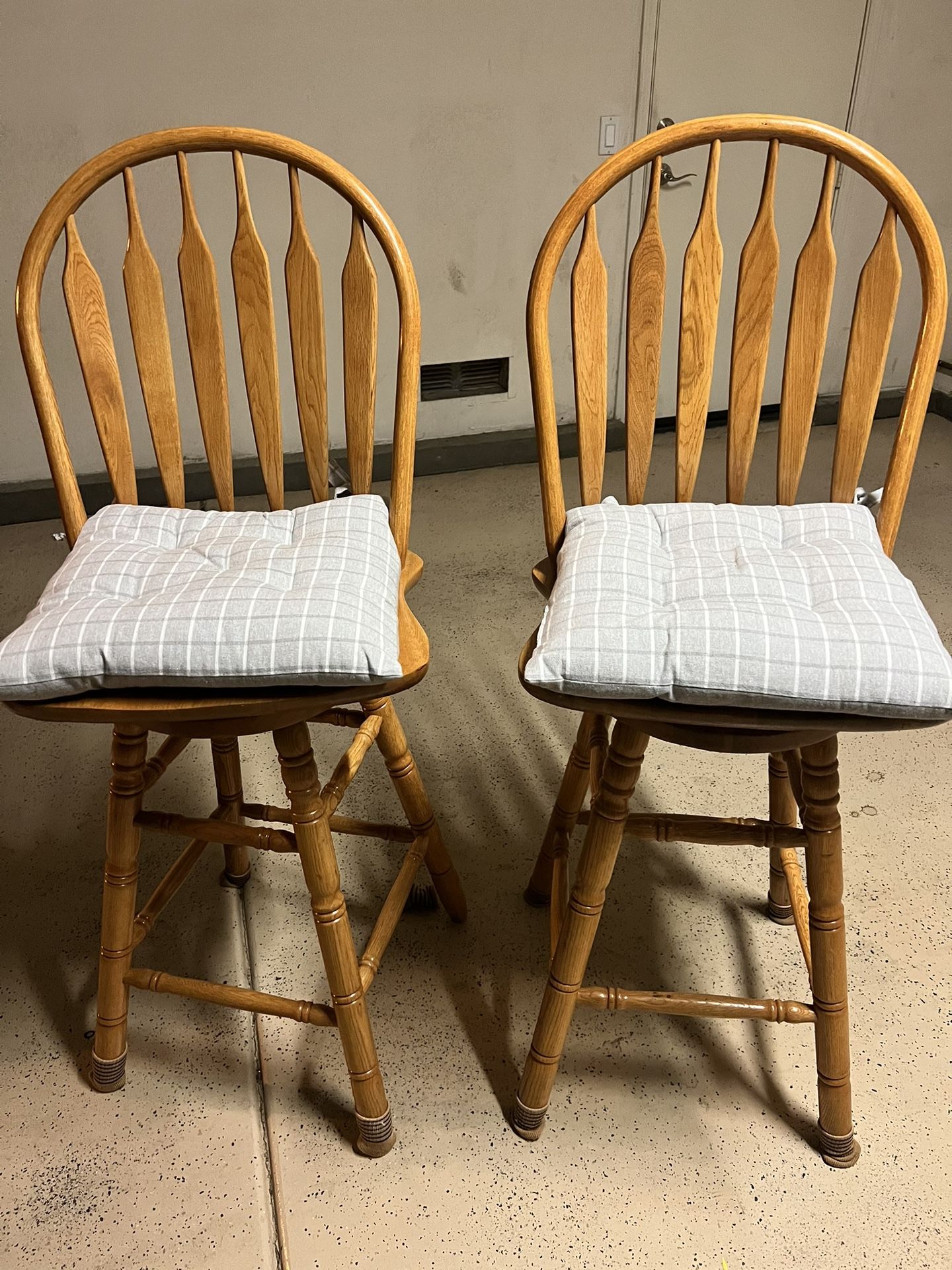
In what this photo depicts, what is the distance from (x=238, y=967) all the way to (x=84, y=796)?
0.52 metres

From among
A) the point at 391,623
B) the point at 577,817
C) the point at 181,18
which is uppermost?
the point at 181,18

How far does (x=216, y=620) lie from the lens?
888 millimetres

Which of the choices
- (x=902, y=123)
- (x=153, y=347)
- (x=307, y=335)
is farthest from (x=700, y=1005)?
(x=902, y=123)

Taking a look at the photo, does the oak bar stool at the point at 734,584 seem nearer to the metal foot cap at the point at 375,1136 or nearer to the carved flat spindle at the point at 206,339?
the metal foot cap at the point at 375,1136

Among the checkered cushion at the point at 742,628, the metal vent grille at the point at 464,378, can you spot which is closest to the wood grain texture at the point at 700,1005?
the checkered cushion at the point at 742,628

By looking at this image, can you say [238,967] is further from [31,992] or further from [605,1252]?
[605,1252]

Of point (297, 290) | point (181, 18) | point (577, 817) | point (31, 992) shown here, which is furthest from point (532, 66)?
point (31, 992)

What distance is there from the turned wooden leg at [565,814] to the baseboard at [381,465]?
144cm

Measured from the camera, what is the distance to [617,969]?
1382 millimetres

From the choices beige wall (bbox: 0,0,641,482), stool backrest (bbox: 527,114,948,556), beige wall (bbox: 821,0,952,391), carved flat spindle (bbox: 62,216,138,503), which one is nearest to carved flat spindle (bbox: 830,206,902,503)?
stool backrest (bbox: 527,114,948,556)

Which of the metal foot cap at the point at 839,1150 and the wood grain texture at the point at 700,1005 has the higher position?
the wood grain texture at the point at 700,1005

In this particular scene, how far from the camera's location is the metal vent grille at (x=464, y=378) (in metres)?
2.91

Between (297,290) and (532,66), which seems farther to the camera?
(532,66)

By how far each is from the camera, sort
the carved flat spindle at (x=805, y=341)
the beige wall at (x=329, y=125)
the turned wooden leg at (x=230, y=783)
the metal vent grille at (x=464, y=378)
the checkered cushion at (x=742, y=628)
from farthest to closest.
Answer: the metal vent grille at (x=464, y=378) < the beige wall at (x=329, y=125) < the turned wooden leg at (x=230, y=783) < the carved flat spindle at (x=805, y=341) < the checkered cushion at (x=742, y=628)
